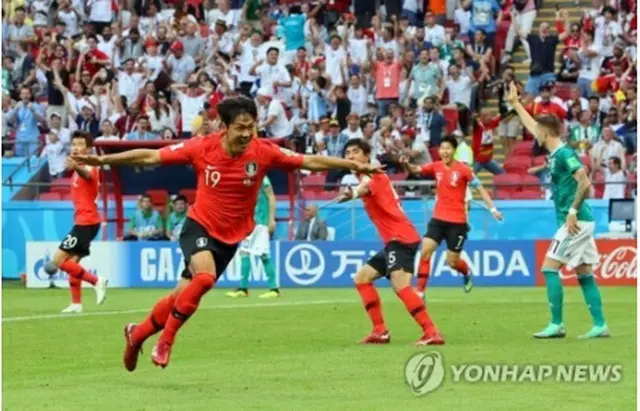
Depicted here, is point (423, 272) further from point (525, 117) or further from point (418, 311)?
point (418, 311)

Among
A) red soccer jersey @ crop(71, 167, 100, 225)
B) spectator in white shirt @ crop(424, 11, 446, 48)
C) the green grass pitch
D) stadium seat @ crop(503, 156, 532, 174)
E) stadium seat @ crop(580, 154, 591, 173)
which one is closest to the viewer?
the green grass pitch

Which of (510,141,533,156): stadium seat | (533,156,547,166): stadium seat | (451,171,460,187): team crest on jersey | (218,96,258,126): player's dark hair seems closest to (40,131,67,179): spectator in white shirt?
(510,141,533,156): stadium seat

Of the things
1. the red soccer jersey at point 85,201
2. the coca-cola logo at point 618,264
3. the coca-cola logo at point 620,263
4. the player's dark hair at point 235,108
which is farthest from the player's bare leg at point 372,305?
the coca-cola logo at point 620,263

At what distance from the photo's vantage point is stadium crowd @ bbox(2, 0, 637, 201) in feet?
107

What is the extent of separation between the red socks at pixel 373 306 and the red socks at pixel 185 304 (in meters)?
3.65

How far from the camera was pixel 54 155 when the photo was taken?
34.7 m

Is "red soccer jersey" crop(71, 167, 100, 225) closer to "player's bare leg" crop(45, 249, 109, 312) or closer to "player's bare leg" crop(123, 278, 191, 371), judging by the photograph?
"player's bare leg" crop(45, 249, 109, 312)

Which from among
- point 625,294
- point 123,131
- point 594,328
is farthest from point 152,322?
point 123,131

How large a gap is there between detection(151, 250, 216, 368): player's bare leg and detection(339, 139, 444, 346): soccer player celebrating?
2942 mm

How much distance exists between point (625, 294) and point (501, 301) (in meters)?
2.51

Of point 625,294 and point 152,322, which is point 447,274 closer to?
point 625,294

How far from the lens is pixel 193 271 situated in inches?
553

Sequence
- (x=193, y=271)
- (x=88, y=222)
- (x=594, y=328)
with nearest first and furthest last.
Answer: (x=193, y=271) → (x=594, y=328) → (x=88, y=222)

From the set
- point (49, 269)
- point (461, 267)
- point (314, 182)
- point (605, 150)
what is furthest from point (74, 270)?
point (605, 150)
